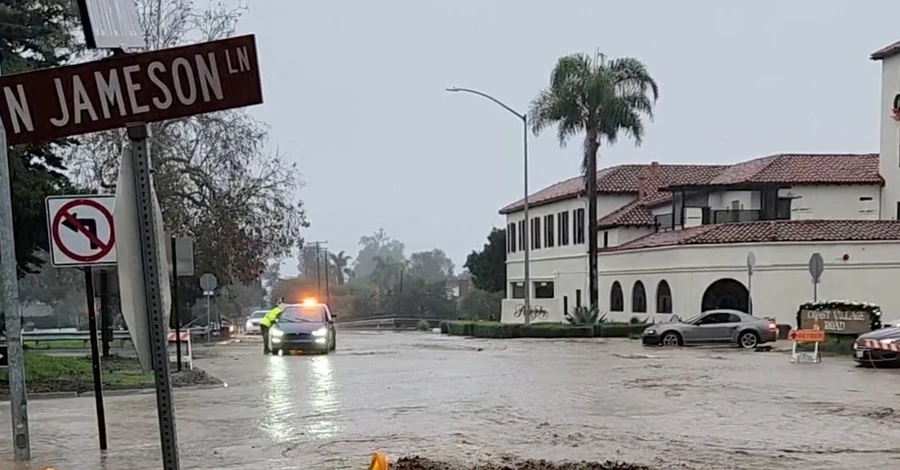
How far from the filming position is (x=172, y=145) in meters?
36.9

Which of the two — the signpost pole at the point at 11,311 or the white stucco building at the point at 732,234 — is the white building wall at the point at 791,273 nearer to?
the white stucco building at the point at 732,234

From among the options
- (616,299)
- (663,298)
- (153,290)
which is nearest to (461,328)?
(616,299)

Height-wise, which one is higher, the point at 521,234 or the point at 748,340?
the point at 521,234

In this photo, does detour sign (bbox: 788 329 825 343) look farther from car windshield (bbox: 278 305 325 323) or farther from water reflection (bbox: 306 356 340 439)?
car windshield (bbox: 278 305 325 323)

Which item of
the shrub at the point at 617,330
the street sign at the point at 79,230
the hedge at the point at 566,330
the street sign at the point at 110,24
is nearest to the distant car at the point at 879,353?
the street sign at the point at 79,230

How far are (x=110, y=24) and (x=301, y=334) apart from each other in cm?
2674

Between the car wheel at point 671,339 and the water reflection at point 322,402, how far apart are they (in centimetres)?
1433

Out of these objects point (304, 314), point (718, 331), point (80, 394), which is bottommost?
point (80, 394)

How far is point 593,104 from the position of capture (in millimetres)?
47156

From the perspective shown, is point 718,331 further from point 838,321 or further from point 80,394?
point 80,394

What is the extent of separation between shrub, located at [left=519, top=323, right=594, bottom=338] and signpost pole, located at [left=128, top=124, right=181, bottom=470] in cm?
4149

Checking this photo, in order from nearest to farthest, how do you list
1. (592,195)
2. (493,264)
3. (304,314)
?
(304,314), (592,195), (493,264)

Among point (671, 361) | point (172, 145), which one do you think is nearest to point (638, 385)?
point (671, 361)

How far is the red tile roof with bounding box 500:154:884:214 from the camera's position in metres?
50.0
